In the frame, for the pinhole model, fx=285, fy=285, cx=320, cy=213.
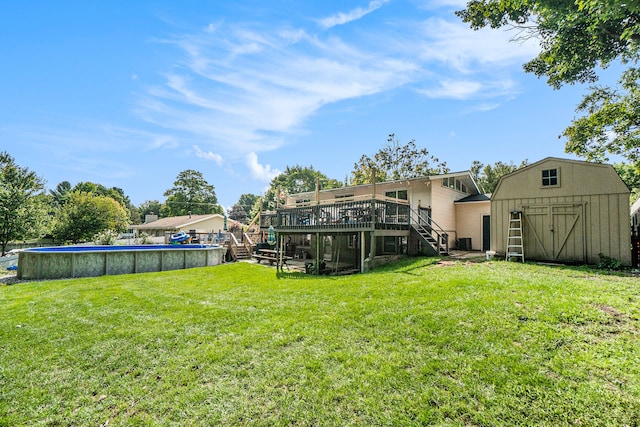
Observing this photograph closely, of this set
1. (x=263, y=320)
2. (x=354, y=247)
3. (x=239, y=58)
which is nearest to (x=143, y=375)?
(x=263, y=320)

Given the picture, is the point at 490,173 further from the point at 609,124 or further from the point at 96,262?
the point at 96,262

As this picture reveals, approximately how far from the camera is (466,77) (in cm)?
1279

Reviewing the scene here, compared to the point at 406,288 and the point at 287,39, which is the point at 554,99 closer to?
the point at 287,39

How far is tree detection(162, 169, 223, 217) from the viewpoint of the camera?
49.9 meters

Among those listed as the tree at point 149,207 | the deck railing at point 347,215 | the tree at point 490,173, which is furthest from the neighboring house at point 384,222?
the tree at point 149,207

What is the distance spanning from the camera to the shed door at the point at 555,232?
9.31 metres

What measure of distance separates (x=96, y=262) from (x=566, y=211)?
59.0 ft

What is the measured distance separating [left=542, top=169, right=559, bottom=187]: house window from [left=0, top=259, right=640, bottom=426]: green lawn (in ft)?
14.6

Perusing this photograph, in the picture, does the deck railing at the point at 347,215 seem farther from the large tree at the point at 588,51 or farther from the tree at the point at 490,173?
the tree at the point at 490,173

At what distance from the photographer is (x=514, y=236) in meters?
10.4

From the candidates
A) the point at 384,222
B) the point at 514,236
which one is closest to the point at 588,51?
the point at 514,236

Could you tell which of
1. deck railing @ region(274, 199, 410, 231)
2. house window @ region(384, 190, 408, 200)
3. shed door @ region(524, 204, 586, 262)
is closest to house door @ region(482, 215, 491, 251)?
house window @ region(384, 190, 408, 200)

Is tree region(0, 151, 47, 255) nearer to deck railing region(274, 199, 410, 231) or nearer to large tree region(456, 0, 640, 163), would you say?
deck railing region(274, 199, 410, 231)

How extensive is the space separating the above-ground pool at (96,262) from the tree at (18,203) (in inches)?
336
